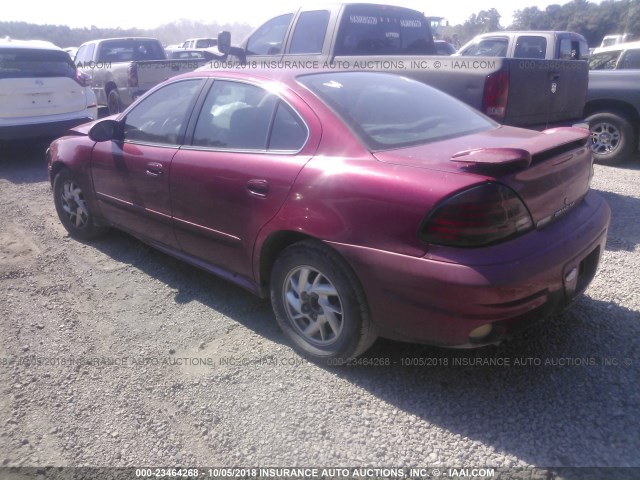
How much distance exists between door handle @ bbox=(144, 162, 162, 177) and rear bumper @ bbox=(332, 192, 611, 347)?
1651 mm

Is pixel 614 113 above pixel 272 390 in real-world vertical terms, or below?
above

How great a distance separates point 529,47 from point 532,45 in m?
0.05

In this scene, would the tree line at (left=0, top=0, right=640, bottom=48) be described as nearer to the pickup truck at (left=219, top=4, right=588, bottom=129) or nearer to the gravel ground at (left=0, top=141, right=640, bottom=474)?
the pickup truck at (left=219, top=4, right=588, bottom=129)

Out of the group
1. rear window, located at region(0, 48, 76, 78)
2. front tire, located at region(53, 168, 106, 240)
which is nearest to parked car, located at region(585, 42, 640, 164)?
front tire, located at region(53, 168, 106, 240)

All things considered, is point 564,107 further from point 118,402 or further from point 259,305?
point 118,402

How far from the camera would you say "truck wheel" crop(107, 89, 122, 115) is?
10672 mm

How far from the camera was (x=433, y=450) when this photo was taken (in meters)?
2.26

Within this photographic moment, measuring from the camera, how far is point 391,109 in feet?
10.1

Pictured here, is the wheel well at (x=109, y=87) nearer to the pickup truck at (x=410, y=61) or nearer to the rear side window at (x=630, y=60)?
the pickup truck at (x=410, y=61)

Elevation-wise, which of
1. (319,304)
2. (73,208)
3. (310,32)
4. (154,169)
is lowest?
(73,208)

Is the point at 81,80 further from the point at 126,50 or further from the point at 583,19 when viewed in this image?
the point at 583,19

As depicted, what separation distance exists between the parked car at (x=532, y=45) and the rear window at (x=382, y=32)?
4.39 ft

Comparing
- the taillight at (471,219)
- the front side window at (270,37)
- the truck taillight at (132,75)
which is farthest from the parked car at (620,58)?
the truck taillight at (132,75)

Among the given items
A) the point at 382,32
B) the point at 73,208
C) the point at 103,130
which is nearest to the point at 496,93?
the point at 382,32
